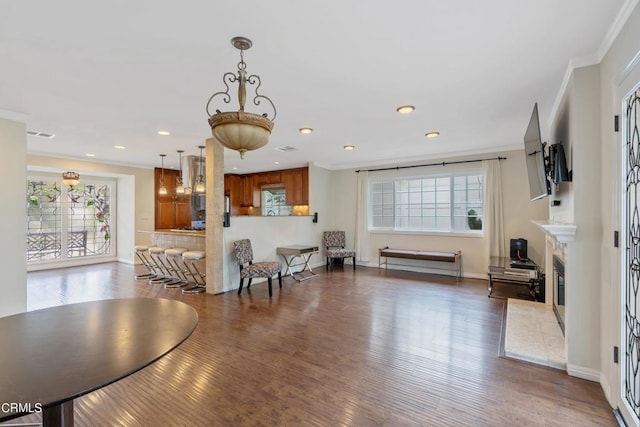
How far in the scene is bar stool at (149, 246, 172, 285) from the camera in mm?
5547

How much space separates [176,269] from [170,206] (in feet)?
9.22

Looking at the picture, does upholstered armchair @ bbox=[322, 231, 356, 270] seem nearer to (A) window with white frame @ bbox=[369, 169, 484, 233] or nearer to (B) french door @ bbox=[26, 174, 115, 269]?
(A) window with white frame @ bbox=[369, 169, 484, 233]

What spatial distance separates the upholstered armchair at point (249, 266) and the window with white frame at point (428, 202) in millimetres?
3307

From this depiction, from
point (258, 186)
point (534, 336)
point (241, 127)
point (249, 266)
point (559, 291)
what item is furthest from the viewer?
point (258, 186)

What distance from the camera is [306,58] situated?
7.43 ft

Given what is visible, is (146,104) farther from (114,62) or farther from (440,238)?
(440,238)

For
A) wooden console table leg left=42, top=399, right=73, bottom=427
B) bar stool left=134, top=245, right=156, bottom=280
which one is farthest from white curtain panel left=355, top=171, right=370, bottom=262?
wooden console table leg left=42, top=399, right=73, bottom=427

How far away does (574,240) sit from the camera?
7.54 feet

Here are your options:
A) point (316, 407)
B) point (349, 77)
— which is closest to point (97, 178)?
point (349, 77)

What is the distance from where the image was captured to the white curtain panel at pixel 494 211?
5.52 m

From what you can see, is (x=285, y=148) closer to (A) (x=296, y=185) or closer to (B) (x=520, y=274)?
(A) (x=296, y=185)

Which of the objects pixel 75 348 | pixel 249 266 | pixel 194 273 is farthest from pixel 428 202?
pixel 75 348

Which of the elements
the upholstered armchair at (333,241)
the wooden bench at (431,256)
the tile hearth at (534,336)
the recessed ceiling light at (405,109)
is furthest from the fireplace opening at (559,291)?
the upholstered armchair at (333,241)

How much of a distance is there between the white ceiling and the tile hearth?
2526 millimetres
